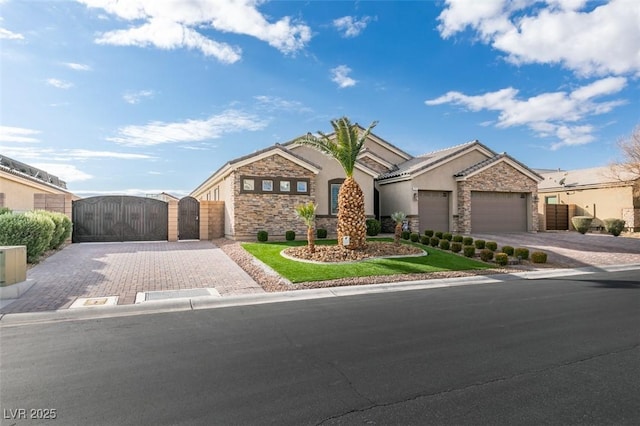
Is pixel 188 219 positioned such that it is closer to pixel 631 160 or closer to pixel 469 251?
pixel 469 251

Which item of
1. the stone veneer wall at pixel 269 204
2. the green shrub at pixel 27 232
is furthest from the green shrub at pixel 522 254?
the green shrub at pixel 27 232

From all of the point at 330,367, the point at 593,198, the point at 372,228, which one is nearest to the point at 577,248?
the point at 372,228

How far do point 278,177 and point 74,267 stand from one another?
10.3 meters

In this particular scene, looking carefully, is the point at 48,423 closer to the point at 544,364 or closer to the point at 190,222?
the point at 544,364

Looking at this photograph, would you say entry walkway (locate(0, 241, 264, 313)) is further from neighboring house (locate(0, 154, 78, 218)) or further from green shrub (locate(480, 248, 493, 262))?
green shrub (locate(480, 248, 493, 262))

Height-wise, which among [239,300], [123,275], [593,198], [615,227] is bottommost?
[239,300]

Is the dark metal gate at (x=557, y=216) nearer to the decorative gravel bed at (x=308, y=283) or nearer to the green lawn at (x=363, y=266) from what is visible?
the decorative gravel bed at (x=308, y=283)

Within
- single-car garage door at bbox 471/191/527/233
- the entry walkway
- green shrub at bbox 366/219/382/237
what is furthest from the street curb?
single-car garage door at bbox 471/191/527/233

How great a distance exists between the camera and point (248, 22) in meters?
13.2

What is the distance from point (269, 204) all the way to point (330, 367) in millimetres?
15115

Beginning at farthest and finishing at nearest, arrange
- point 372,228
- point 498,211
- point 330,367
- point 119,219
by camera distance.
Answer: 1. point 498,211
2. point 372,228
3. point 119,219
4. point 330,367

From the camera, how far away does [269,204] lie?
63.6 ft

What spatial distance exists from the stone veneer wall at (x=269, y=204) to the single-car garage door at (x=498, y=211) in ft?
36.9

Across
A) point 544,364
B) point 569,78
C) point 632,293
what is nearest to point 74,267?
point 544,364
